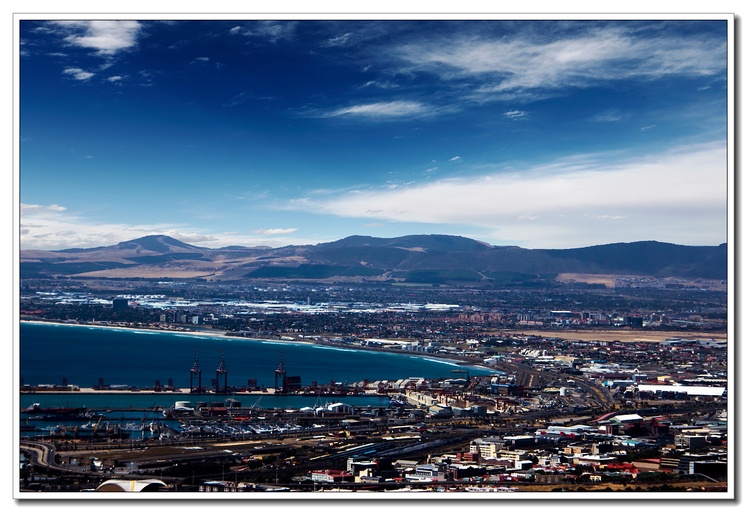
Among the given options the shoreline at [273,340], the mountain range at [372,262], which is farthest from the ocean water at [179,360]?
the mountain range at [372,262]

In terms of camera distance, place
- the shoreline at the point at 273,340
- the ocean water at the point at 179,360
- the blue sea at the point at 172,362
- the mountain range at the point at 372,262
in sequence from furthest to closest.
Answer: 1. the mountain range at the point at 372,262
2. the shoreline at the point at 273,340
3. the ocean water at the point at 179,360
4. the blue sea at the point at 172,362

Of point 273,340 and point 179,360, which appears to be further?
point 273,340

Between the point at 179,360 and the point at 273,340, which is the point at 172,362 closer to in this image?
the point at 179,360

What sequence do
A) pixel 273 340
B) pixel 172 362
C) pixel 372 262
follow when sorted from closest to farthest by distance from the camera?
1. pixel 172 362
2. pixel 273 340
3. pixel 372 262

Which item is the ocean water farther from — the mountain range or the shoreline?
the mountain range

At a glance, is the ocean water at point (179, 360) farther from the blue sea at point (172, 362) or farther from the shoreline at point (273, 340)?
the shoreline at point (273, 340)

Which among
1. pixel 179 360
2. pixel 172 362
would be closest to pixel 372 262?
pixel 179 360
